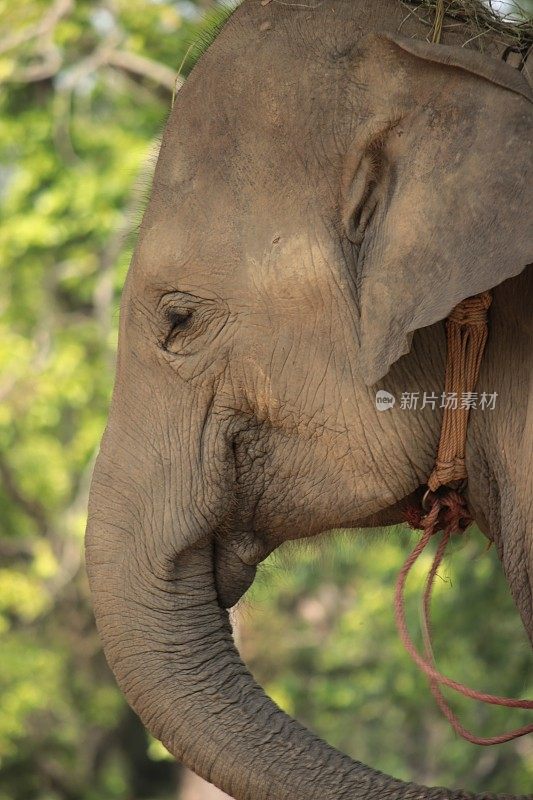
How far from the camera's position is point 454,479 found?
2.19m

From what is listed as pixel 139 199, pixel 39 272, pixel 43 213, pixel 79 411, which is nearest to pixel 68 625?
pixel 79 411

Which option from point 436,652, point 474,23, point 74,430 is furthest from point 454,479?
point 74,430

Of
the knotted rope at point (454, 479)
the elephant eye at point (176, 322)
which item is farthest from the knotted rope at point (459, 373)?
the elephant eye at point (176, 322)

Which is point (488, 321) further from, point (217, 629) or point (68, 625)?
point (68, 625)

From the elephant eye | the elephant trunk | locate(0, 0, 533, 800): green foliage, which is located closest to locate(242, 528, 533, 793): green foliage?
locate(0, 0, 533, 800): green foliage

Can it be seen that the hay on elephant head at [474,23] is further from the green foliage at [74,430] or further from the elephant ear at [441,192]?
the green foliage at [74,430]

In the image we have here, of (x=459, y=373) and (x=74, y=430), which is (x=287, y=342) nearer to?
(x=459, y=373)

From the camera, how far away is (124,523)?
2.25m

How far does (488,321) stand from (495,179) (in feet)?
0.89

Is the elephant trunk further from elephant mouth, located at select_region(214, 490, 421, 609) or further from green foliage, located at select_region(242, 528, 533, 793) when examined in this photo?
green foliage, located at select_region(242, 528, 533, 793)

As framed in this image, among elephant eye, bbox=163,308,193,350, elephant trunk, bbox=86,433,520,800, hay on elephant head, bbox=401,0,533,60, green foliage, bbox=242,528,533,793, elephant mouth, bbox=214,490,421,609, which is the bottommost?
green foliage, bbox=242,528,533,793

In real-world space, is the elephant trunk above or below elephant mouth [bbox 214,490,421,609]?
below

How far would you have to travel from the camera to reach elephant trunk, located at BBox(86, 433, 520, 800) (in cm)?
215

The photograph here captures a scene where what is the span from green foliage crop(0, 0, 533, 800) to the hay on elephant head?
379 cm
